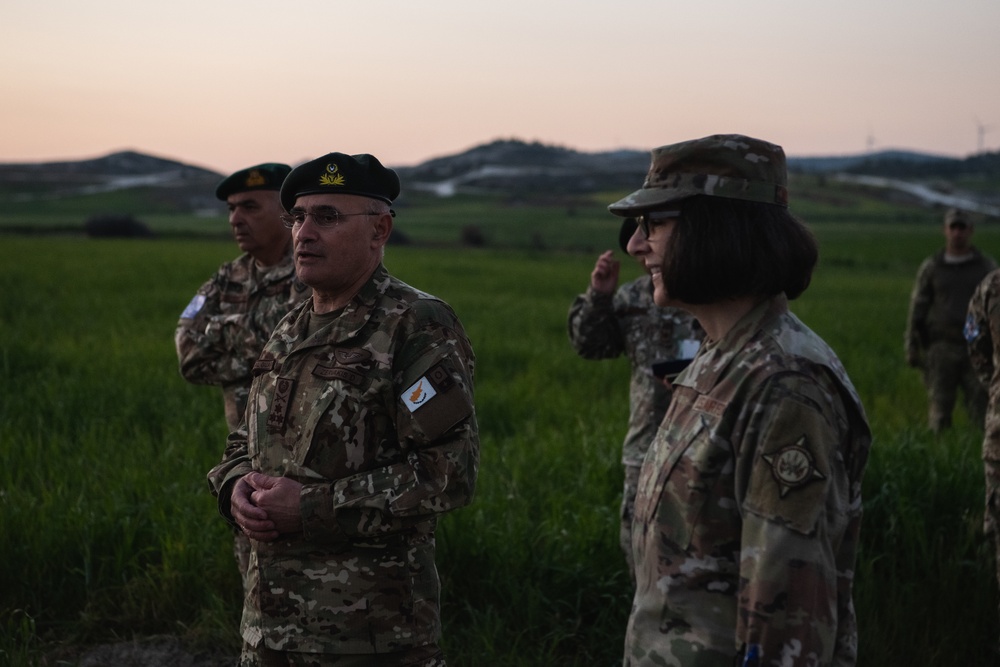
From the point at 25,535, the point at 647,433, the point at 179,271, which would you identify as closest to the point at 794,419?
the point at 647,433

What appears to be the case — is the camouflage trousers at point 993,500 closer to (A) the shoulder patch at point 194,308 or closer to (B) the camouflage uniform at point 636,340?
(B) the camouflage uniform at point 636,340

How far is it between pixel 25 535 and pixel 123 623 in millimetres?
720

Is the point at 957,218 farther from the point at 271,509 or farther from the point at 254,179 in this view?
the point at 271,509

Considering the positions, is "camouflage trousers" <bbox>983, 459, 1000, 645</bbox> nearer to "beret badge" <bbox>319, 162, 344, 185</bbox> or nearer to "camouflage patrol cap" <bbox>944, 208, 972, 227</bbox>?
"beret badge" <bbox>319, 162, 344, 185</bbox>

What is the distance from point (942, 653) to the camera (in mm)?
3953

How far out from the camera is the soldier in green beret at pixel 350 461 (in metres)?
→ 2.35

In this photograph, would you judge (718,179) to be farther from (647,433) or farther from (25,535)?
(25,535)

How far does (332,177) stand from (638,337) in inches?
92.6

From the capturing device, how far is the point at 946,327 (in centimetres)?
780

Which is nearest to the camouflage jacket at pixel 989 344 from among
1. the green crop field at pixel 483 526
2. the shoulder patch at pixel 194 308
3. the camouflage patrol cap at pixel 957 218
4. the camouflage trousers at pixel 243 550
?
the green crop field at pixel 483 526

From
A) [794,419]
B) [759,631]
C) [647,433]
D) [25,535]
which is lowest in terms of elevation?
[25,535]

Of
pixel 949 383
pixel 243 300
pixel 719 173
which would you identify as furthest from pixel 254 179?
pixel 949 383

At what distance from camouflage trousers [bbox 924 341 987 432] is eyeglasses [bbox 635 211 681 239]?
653 cm

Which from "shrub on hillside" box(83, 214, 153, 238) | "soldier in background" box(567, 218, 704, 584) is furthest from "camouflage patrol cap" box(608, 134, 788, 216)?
"shrub on hillside" box(83, 214, 153, 238)
